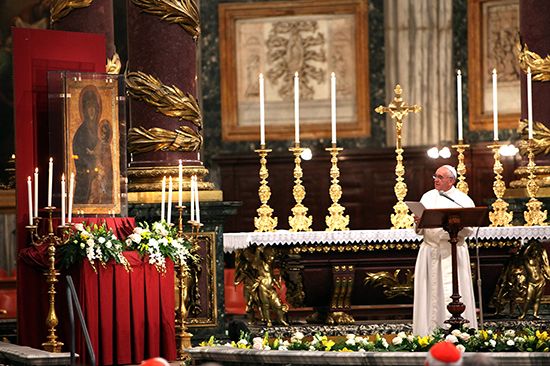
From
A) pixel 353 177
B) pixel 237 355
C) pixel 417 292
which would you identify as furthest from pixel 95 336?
pixel 353 177

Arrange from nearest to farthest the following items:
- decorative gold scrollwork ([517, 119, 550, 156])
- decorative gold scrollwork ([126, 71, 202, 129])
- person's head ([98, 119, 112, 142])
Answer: person's head ([98, 119, 112, 142])
decorative gold scrollwork ([126, 71, 202, 129])
decorative gold scrollwork ([517, 119, 550, 156])

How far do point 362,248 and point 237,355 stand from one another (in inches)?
191

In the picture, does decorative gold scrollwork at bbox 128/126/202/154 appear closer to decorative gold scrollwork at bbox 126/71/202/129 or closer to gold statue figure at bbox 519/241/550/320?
decorative gold scrollwork at bbox 126/71/202/129

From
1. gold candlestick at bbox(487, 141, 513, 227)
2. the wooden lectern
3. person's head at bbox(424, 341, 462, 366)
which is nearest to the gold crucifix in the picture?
→ gold candlestick at bbox(487, 141, 513, 227)

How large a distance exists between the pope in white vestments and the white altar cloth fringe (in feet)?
3.91

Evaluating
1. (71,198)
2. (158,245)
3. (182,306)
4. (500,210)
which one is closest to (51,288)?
(71,198)

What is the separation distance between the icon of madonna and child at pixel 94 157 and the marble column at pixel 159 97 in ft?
5.51

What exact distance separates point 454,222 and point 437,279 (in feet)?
5.50

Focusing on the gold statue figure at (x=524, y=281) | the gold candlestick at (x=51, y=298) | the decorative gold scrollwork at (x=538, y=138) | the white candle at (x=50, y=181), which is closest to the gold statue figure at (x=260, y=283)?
the gold statue figure at (x=524, y=281)

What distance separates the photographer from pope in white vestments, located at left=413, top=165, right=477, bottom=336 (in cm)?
1379

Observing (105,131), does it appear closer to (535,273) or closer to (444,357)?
(535,273)

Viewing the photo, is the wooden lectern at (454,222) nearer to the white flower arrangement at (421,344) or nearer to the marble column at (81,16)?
the white flower arrangement at (421,344)

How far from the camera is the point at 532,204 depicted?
1586 centimetres

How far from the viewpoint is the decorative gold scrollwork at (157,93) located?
586 inches
